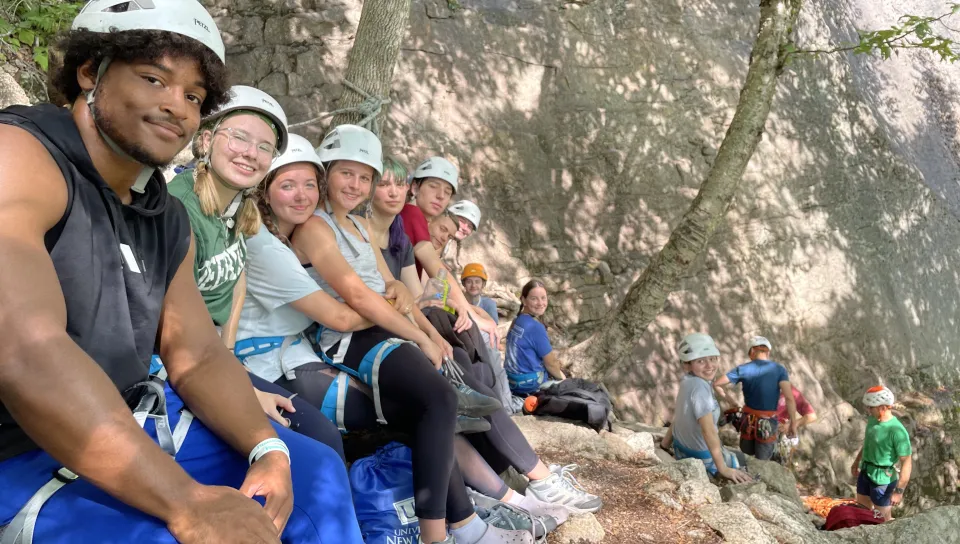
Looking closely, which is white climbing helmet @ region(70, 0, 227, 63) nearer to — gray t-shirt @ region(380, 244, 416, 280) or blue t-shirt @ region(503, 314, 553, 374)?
gray t-shirt @ region(380, 244, 416, 280)

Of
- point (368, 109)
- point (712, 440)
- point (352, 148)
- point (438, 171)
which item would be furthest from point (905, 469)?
point (352, 148)

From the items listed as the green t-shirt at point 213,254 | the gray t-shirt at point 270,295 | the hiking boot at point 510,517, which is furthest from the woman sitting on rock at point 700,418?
the green t-shirt at point 213,254

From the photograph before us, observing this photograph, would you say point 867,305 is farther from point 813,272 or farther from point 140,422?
point 140,422

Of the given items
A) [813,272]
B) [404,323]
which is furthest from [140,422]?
[813,272]

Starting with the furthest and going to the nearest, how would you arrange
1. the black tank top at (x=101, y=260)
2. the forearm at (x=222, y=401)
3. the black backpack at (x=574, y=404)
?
1. the black backpack at (x=574, y=404)
2. the forearm at (x=222, y=401)
3. the black tank top at (x=101, y=260)

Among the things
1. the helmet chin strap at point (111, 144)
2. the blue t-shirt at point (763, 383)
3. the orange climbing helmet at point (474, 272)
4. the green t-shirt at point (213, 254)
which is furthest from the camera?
the blue t-shirt at point (763, 383)

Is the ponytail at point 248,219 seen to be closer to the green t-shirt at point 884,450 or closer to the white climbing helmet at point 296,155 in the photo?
the white climbing helmet at point 296,155

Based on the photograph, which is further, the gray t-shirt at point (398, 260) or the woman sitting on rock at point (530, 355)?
the woman sitting on rock at point (530, 355)

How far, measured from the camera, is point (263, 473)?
71.9 inches

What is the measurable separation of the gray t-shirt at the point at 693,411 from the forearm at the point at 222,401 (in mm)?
5035

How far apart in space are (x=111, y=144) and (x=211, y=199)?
3.22 feet

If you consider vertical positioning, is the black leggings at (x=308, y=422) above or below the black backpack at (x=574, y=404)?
above

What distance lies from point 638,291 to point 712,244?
3522mm

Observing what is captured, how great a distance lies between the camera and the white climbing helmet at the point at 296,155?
3412mm
